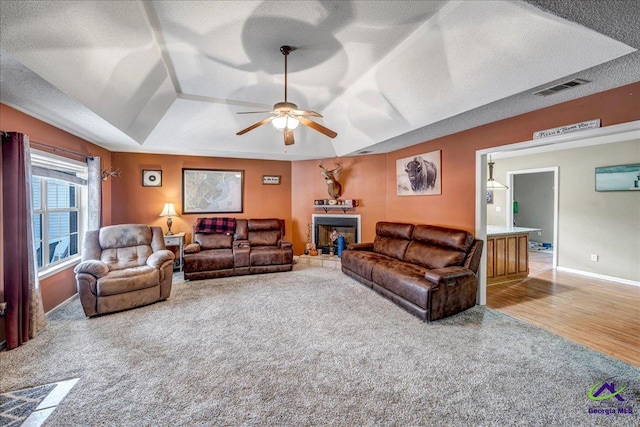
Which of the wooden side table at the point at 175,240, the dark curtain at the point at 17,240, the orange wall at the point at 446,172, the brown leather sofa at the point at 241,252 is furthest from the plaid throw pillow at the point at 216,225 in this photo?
the dark curtain at the point at 17,240

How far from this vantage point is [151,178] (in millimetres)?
5445

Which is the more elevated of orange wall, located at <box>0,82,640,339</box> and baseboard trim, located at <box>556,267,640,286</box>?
orange wall, located at <box>0,82,640,339</box>

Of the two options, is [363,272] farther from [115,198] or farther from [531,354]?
[115,198]

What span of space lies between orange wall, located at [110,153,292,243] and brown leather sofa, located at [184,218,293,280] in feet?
1.88

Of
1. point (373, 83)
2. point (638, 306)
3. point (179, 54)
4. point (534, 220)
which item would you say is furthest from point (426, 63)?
point (534, 220)

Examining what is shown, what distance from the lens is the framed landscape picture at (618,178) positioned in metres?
4.44

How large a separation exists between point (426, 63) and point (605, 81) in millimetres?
1508

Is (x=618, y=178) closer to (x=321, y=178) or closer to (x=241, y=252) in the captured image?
(x=321, y=178)

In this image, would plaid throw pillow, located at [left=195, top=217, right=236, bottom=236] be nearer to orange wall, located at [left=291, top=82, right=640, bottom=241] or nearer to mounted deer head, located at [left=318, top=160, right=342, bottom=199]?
orange wall, located at [left=291, top=82, right=640, bottom=241]

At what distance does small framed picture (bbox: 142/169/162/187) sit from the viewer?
5402mm

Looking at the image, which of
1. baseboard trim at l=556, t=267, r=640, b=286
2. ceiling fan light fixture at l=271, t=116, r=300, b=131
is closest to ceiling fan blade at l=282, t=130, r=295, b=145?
ceiling fan light fixture at l=271, t=116, r=300, b=131

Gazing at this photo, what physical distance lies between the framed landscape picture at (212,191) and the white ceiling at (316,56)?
1.80 meters

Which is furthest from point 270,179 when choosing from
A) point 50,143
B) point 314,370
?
A: point 314,370

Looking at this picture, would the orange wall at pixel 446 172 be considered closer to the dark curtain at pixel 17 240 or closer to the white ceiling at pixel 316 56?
the white ceiling at pixel 316 56
